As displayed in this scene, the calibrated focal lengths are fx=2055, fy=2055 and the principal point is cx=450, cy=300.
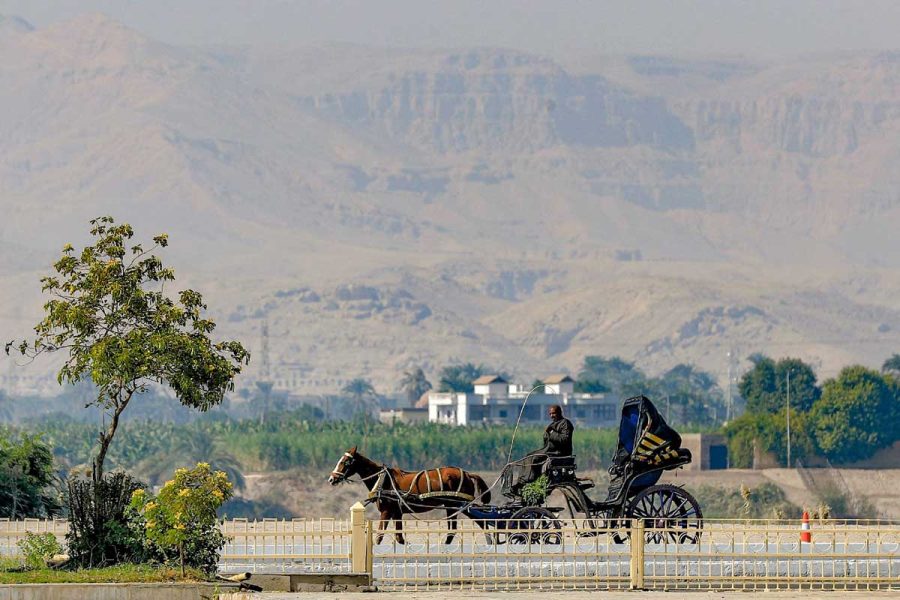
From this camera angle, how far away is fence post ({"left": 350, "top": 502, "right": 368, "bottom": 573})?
36500mm

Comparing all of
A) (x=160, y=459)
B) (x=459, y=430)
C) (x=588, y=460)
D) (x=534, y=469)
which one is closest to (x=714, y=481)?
(x=588, y=460)

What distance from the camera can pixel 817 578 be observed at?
37406 mm

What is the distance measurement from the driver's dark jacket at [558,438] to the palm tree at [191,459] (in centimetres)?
9946

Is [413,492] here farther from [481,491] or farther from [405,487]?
[481,491]

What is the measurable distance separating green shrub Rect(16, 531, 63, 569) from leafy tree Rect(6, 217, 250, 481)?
3680 mm

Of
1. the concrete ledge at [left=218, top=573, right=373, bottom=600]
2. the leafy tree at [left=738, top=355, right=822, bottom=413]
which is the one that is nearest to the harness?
the concrete ledge at [left=218, top=573, right=373, bottom=600]

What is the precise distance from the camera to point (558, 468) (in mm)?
42656

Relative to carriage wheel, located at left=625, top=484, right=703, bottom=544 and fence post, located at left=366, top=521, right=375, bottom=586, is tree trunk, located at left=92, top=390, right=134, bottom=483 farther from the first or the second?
carriage wheel, located at left=625, top=484, right=703, bottom=544

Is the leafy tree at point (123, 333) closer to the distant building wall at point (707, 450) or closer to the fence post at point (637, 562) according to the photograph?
the fence post at point (637, 562)

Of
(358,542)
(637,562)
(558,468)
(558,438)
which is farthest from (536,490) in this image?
(358,542)

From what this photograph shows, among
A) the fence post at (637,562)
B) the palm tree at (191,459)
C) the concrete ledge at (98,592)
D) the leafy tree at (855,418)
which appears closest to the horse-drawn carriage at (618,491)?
the fence post at (637,562)

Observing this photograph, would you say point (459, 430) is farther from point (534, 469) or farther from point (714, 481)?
point (534, 469)

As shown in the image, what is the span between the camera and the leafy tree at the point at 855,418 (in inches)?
6363

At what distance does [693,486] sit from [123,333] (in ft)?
358
